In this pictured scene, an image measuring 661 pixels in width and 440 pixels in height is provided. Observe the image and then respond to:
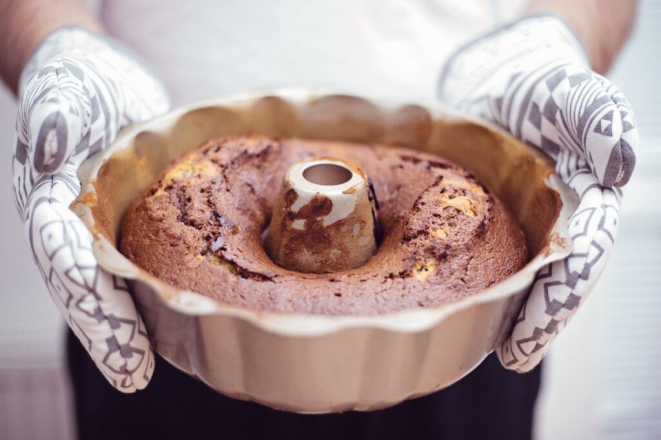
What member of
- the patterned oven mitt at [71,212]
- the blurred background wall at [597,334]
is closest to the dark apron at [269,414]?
the patterned oven mitt at [71,212]

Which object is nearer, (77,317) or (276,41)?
(77,317)

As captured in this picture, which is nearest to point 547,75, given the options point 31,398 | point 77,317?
point 77,317

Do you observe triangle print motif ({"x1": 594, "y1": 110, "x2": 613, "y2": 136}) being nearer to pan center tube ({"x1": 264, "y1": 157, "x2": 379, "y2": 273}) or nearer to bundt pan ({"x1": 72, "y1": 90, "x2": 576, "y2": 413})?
bundt pan ({"x1": 72, "y1": 90, "x2": 576, "y2": 413})

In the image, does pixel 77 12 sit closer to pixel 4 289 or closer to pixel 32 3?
pixel 32 3

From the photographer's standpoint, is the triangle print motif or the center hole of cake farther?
the center hole of cake

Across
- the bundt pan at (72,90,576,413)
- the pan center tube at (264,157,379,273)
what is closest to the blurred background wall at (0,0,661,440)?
the bundt pan at (72,90,576,413)

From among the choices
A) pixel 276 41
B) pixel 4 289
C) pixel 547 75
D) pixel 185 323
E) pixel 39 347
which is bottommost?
pixel 39 347

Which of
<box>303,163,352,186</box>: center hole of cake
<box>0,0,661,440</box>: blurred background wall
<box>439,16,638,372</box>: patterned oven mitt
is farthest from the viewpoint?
<box>0,0,661,440</box>: blurred background wall

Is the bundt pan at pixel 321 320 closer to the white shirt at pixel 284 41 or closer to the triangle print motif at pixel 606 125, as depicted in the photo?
the triangle print motif at pixel 606 125
